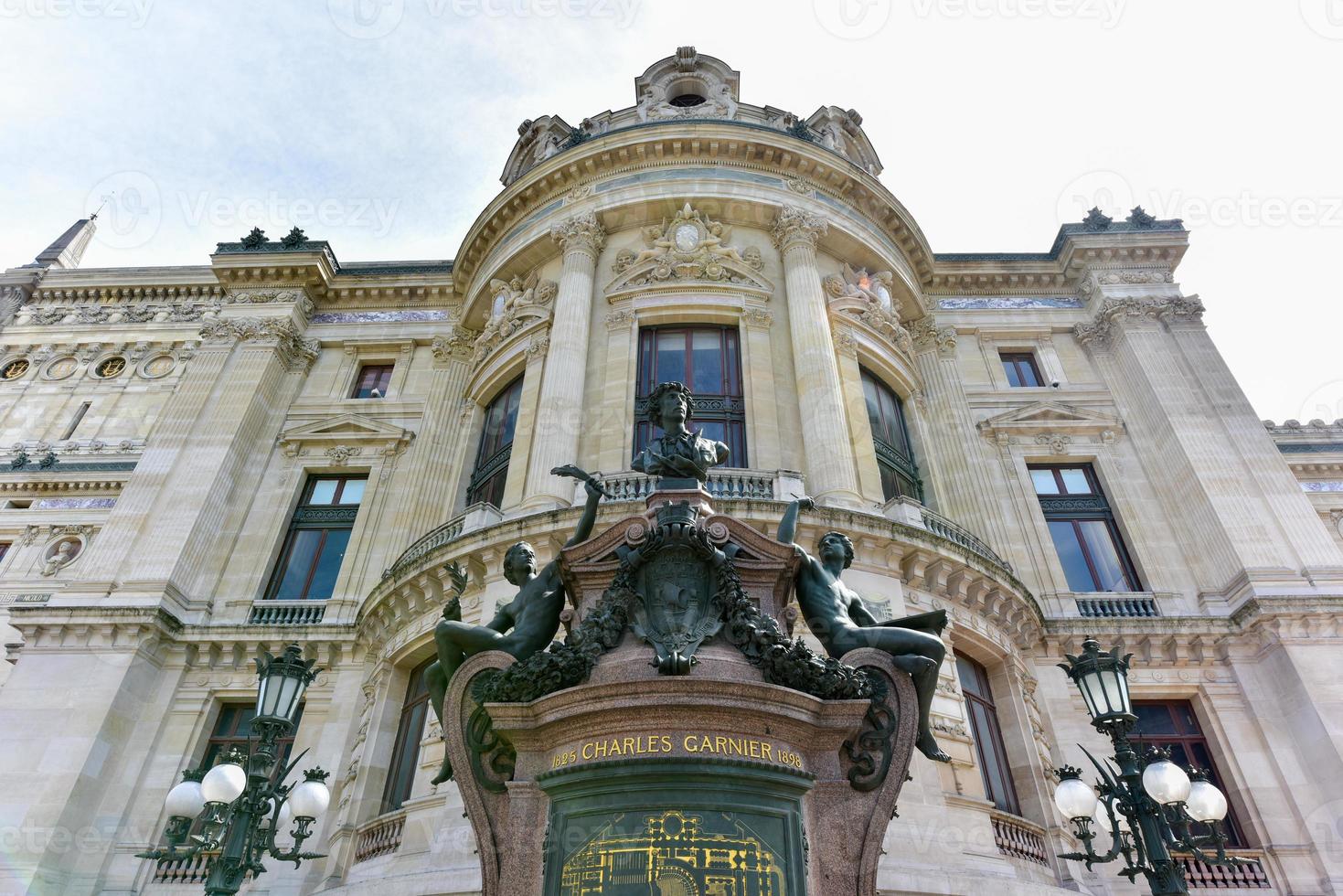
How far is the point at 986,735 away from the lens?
15406 millimetres

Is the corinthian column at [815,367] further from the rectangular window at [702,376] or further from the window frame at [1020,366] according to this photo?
the window frame at [1020,366]

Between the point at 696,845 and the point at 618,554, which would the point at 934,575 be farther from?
the point at 696,845

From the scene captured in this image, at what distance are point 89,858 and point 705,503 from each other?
1590 centimetres

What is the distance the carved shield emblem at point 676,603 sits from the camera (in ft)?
21.6

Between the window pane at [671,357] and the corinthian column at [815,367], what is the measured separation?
109 inches

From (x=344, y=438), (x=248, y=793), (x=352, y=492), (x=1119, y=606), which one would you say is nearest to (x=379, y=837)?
(x=248, y=793)

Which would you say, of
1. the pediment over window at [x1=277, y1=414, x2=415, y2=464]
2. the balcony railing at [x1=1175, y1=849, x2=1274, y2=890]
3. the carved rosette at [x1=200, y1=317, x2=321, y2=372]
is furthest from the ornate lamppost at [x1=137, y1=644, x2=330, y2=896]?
the carved rosette at [x1=200, y1=317, x2=321, y2=372]

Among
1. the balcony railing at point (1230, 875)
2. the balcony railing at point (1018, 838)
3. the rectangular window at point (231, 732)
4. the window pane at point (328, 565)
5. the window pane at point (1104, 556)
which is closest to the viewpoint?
the balcony railing at point (1018, 838)

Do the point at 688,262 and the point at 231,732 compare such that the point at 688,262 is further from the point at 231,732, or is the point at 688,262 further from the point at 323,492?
the point at 231,732

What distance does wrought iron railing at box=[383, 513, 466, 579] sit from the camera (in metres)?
16.6

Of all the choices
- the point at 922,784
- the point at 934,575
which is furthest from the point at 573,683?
the point at 934,575

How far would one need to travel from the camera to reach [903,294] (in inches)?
943

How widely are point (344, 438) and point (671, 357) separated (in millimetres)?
10343

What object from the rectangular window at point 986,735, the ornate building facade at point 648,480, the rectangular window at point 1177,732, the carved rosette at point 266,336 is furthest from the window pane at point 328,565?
the rectangular window at point 1177,732
